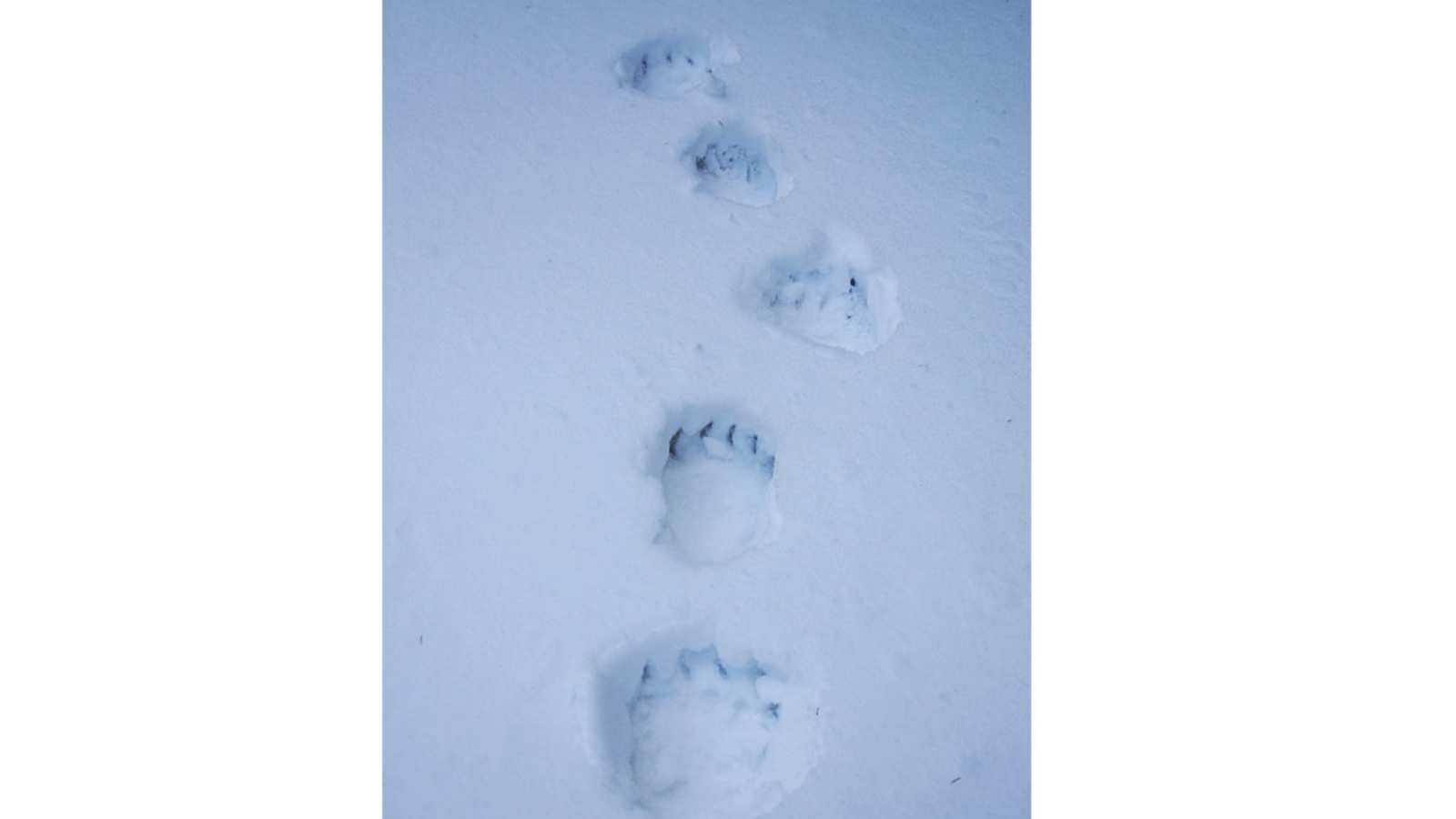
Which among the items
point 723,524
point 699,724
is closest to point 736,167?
point 723,524

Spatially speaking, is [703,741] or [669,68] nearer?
[703,741]

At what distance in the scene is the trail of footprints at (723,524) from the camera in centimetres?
92

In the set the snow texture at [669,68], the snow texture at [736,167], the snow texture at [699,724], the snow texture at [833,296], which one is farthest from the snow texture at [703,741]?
the snow texture at [669,68]

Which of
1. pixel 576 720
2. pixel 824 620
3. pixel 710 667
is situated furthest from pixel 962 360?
pixel 576 720

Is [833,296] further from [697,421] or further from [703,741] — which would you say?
[703,741]

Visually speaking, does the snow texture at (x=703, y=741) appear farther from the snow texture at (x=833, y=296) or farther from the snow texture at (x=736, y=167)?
the snow texture at (x=736, y=167)

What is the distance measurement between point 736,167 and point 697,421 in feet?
0.92

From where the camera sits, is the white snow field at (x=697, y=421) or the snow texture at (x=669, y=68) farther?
the snow texture at (x=669, y=68)

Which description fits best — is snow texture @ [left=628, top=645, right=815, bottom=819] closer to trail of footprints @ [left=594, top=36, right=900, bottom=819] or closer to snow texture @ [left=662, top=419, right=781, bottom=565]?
trail of footprints @ [left=594, top=36, right=900, bottom=819]


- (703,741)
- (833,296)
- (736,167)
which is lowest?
(703,741)

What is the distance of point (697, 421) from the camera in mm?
987

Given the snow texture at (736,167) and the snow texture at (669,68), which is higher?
the snow texture at (669,68)

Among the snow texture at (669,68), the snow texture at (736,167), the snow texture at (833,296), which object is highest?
the snow texture at (669,68)

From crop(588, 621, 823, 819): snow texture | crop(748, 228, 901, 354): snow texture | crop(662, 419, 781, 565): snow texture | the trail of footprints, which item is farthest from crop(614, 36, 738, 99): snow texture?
crop(588, 621, 823, 819): snow texture
